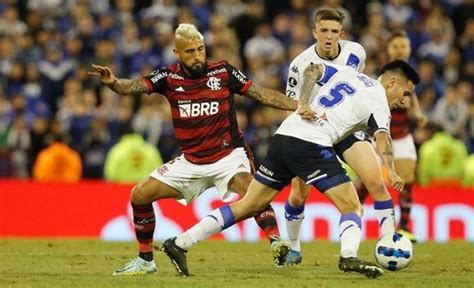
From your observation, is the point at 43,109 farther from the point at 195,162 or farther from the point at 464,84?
the point at 195,162

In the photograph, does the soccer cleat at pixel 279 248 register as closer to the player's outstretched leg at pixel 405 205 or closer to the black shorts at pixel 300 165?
the black shorts at pixel 300 165

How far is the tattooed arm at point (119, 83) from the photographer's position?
36.3ft

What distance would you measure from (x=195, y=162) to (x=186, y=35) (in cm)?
124

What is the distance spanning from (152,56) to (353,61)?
10.6 m

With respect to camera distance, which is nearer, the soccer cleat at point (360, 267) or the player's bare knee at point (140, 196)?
the soccer cleat at point (360, 267)

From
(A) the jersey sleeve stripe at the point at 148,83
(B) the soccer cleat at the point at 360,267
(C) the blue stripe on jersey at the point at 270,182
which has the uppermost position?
(A) the jersey sleeve stripe at the point at 148,83

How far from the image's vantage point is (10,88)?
70.7 ft

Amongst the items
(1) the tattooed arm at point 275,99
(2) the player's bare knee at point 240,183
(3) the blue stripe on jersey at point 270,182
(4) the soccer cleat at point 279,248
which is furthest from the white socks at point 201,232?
(1) the tattooed arm at point 275,99

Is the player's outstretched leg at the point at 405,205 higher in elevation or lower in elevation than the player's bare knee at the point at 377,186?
lower

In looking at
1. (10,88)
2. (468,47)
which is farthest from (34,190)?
(468,47)

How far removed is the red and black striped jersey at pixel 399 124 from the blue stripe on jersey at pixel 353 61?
3.83 meters

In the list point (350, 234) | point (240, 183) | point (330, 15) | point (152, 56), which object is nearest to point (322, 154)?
point (350, 234)

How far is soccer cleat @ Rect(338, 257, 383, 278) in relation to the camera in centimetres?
1026

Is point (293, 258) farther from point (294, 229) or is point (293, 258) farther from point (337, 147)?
point (337, 147)
